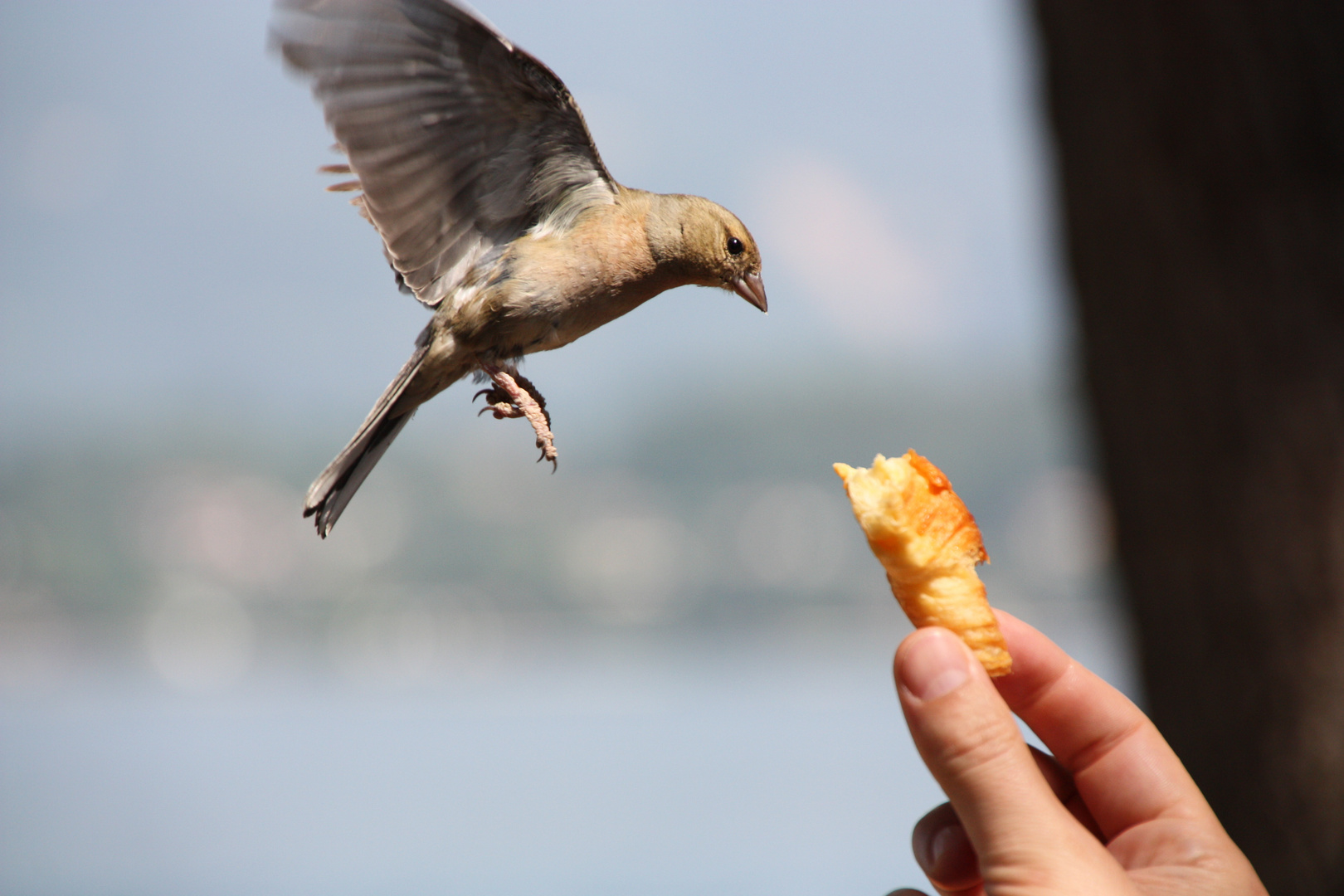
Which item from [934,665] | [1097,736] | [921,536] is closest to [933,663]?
[934,665]

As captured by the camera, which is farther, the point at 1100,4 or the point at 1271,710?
the point at 1100,4

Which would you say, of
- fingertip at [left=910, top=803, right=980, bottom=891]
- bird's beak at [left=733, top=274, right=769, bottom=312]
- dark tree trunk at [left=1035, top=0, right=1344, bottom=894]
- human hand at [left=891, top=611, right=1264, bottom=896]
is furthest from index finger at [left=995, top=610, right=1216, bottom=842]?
dark tree trunk at [left=1035, top=0, right=1344, bottom=894]

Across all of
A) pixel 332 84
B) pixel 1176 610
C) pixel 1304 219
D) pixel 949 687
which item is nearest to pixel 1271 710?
pixel 1176 610

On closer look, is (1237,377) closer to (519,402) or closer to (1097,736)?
(1097,736)

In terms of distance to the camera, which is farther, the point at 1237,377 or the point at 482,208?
the point at 1237,377

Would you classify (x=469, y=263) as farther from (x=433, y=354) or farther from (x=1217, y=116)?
(x=1217, y=116)

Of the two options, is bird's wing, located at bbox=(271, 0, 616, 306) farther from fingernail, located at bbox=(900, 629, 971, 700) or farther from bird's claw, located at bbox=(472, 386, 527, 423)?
fingernail, located at bbox=(900, 629, 971, 700)
